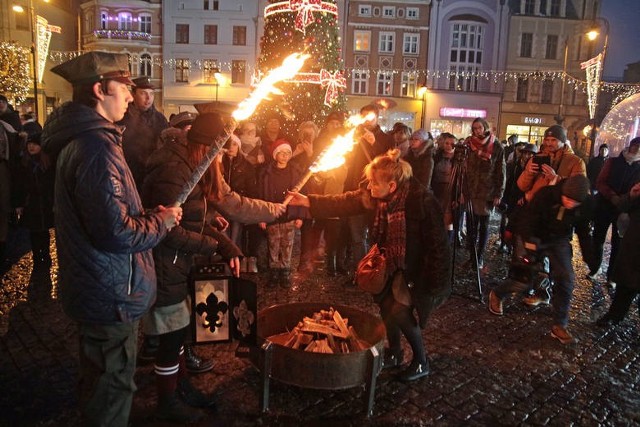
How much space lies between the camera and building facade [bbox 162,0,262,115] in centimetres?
3888

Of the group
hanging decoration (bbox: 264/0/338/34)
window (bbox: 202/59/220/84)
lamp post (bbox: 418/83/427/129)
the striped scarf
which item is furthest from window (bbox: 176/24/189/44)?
the striped scarf

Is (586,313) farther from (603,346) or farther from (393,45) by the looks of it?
(393,45)

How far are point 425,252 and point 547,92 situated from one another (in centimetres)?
4096

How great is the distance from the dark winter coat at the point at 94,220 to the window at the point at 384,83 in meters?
38.6

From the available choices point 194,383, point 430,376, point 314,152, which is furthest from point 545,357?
point 314,152

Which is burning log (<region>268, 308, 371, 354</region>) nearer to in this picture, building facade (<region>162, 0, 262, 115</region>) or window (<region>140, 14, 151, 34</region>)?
building facade (<region>162, 0, 262, 115</region>)

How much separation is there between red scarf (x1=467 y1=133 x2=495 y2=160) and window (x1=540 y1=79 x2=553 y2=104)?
35.7 meters

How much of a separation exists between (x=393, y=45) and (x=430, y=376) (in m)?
38.4

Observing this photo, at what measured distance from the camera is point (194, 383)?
4.29 metres

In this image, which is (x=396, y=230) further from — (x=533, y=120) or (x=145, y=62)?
(x=145, y=62)

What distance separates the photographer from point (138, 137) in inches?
233

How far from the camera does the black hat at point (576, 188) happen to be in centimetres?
532

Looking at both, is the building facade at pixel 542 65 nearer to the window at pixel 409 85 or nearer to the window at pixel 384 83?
the window at pixel 409 85

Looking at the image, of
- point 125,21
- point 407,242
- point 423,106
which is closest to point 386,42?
point 423,106
